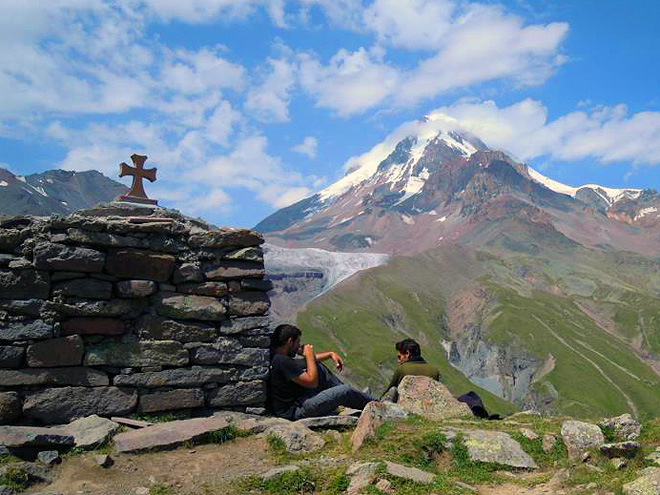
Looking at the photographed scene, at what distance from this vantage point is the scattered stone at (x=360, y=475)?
25.8 feet

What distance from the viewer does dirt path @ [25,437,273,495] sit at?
8.09m

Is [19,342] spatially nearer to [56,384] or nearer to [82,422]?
[56,384]

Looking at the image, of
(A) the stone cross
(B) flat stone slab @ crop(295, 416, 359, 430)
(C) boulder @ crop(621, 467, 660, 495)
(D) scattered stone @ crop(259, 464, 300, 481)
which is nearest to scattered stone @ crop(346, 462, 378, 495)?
(D) scattered stone @ crop(259, 464, 300, 481)

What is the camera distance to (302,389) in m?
12.0

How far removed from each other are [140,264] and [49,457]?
153 inches

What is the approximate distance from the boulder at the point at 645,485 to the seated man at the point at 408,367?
227 inches

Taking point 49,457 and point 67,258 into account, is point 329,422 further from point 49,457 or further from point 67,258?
point 67,258

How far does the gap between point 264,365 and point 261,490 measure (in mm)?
3960

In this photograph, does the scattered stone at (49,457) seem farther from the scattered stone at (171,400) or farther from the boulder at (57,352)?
the scattered stone at (171,400)

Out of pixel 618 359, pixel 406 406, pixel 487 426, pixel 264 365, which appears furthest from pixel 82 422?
pixel 618 359

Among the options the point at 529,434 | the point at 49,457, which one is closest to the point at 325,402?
the point at 529,434

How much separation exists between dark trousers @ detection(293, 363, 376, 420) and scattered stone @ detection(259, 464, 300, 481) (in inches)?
115

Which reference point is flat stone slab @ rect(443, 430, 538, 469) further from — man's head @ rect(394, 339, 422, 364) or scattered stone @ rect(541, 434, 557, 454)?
man's head @ rect(394, 339, 422, 364)

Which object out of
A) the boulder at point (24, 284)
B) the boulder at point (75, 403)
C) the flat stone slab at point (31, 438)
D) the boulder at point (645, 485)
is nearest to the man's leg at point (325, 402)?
the boulder at point (75, 403)
